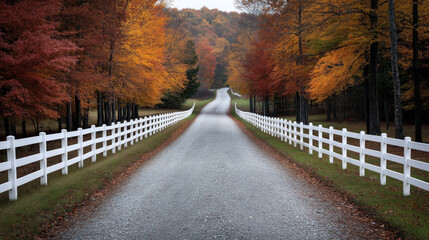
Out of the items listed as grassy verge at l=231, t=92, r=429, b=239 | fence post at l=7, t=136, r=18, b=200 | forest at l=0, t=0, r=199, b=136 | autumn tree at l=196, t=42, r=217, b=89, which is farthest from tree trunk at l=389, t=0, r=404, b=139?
autumn tree at l=196, t=42, r=217, b=89

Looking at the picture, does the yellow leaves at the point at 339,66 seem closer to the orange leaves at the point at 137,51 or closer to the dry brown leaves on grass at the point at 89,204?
the orange leaves at the point at 137,51

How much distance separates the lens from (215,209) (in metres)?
5.85

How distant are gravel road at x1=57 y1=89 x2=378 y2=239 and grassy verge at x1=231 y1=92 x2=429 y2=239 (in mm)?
523

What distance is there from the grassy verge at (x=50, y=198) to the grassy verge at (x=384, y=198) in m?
5.50

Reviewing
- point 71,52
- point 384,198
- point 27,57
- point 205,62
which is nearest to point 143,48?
point 71,52

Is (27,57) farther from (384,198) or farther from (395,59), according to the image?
(395,59)

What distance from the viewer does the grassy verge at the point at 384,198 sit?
16.1 ft

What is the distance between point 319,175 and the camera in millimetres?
8781

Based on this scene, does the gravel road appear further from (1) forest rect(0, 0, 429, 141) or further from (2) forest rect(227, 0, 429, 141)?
(2) forest rect(227, 0, 429, 141)

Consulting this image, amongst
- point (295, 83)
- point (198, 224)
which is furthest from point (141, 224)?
point (295, 83)

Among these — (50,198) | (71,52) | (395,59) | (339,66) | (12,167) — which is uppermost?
(71,52)

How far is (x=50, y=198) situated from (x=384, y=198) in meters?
6.55

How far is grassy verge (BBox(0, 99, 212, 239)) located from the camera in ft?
16.2

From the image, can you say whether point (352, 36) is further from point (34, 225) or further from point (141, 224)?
point (34, 225)
